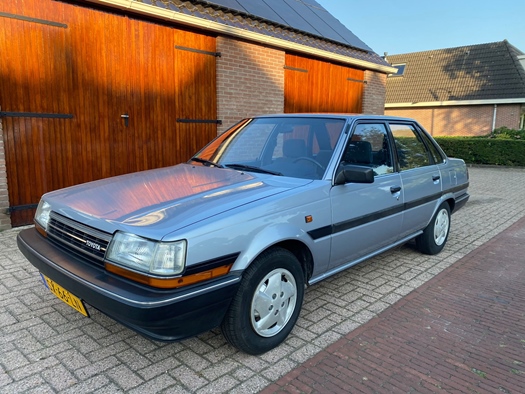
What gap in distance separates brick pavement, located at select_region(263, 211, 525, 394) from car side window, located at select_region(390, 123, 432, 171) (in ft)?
4.26

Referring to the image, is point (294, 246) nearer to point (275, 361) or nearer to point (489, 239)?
point (275, 361)

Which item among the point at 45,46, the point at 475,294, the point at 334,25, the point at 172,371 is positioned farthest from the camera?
the point at 334,25

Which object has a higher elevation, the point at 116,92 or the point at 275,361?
the point at 116,92

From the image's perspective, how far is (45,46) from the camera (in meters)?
5.39

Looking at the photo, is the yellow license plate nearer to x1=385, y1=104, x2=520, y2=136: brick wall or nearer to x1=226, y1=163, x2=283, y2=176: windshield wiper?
x1=226, y1=163, x2=283, y2=176: windshield wiper

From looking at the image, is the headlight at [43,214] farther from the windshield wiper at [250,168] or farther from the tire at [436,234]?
the tire at [436,234]

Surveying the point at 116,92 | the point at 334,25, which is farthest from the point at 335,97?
the point at 116,92

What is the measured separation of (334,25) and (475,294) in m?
9.10

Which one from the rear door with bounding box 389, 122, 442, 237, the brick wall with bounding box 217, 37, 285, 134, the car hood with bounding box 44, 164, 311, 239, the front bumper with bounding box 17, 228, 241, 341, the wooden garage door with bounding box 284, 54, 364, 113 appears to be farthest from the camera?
the wooden garage door with bounding box 284, 54, 364, 113

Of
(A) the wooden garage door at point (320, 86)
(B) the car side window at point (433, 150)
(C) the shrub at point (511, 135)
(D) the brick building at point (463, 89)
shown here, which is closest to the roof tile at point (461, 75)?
(D) the brick building at point (463, 89)

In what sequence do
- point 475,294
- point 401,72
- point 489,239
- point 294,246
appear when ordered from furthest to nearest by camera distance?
1. point 401,72
2. point 489,239
3. point 475,294
4. point 294,246

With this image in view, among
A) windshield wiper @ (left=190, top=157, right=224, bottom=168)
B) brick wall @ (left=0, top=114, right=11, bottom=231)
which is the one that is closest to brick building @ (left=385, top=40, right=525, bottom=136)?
windshield wiper @ (left=190, top=157, right=224, bottom=168)

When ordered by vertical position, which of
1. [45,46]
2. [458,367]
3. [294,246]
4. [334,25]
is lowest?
[458,367]

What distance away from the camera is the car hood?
242 cm
